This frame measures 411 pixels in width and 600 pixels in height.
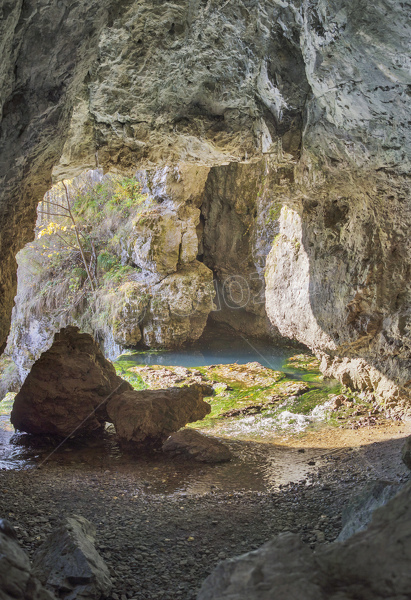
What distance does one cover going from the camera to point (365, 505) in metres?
2.69

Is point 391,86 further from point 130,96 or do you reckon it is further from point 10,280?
point 10,280

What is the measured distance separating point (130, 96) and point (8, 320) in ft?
9.98

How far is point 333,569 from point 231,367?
8366 mm

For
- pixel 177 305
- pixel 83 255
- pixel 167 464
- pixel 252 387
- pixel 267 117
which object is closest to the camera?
pixel 167 464

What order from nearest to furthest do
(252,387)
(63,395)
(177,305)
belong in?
1. (63,395)
2. (252,387)
3. (177,305)

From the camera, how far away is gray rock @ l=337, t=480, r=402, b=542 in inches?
100

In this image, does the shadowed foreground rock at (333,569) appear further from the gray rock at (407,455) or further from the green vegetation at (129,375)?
the green vegetation at (129,375)

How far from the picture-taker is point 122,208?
13438 mm

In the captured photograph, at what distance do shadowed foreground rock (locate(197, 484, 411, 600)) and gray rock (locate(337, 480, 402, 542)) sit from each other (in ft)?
3.06

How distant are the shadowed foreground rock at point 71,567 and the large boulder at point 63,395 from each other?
3504mm

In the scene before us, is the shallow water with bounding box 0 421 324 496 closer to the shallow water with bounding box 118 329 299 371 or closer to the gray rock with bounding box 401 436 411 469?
the gray rock with bounding box 401 436 411 469

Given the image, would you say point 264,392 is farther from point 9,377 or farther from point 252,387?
point 9,377

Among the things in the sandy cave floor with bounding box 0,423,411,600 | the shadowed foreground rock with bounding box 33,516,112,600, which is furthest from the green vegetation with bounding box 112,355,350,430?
the shadowed foreground rock with bounding box 33,516,112,600

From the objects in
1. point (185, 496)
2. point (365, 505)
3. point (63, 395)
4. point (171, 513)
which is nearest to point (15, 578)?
point (365, 505)
